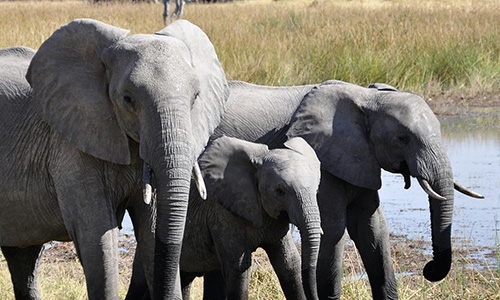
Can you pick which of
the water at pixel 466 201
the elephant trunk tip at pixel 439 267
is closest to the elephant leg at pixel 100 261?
the elephant trunk tip at pixel 439 267

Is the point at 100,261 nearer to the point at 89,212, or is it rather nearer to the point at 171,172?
the point at 89,212

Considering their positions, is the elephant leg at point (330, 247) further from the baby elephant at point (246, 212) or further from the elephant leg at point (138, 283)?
the elephant leg at point (138, 283)

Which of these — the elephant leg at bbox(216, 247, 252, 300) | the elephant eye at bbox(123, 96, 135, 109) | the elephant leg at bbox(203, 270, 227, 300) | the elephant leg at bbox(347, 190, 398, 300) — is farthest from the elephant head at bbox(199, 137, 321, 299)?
the elephant eye at bbox(123, 96, 135, 109)

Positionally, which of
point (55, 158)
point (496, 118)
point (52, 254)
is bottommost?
point (496, 118)

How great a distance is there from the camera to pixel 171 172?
11.6 ft

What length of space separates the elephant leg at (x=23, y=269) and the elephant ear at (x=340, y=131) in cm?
170

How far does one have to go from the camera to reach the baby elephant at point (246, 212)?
4695mm

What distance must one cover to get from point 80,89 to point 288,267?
1.61m

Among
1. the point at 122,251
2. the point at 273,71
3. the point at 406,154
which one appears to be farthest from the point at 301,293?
the point at 273,71

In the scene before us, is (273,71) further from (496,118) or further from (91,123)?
(91,123)

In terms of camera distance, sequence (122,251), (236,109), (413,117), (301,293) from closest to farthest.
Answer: (301,293), (413,117), (236,109), (122,251)

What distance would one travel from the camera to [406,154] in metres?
5.41

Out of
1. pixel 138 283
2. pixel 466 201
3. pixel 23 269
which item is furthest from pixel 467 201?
pixel 23 269

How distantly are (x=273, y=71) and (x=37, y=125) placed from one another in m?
8.18
